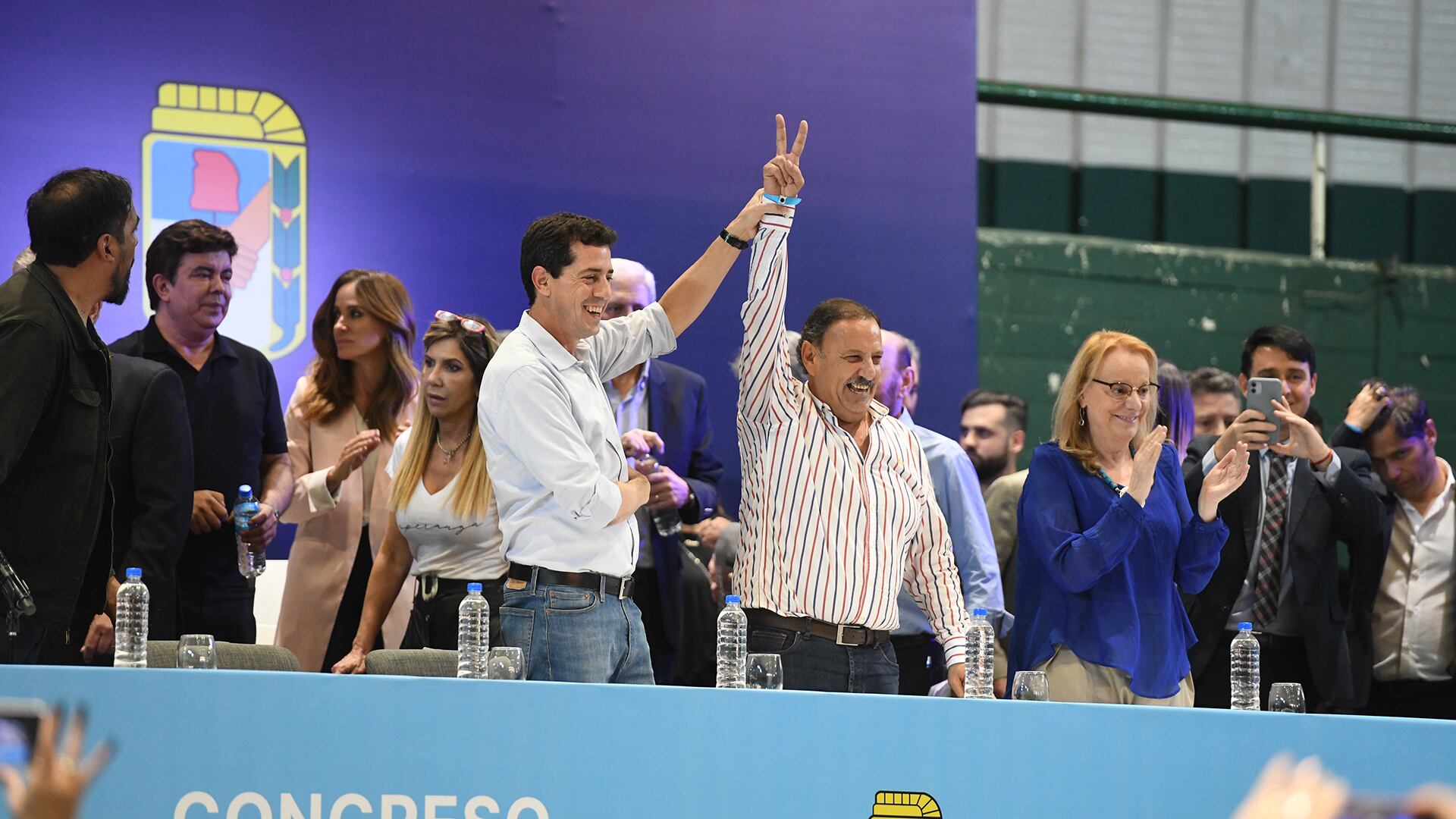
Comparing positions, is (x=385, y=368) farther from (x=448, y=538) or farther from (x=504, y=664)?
(x=504, y=664)

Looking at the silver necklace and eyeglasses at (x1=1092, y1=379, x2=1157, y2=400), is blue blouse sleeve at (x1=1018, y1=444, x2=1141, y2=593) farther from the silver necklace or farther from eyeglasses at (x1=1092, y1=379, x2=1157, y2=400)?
the silver necklace

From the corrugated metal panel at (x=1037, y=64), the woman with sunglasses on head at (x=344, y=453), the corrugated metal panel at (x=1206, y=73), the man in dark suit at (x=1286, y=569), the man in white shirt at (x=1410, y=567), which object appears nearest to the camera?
the woman with sunglasses on head at (x=344, y=453)

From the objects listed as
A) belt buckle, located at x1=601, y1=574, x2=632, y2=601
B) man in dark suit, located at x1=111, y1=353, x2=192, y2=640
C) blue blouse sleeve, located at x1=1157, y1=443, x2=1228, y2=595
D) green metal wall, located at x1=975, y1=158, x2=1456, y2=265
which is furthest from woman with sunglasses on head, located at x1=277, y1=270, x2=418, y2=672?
green metal wall, located at x1=975, y1=158, x2=1456, y2=265

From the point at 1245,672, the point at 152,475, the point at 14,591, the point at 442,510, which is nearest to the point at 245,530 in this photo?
the point at 152,475

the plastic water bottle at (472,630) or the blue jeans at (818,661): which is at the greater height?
the plastic water bottle at (472,630)

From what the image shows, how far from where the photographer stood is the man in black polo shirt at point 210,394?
4.26m

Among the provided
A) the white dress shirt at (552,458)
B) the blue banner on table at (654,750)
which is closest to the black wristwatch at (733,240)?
the white dress shirt at (552,458)

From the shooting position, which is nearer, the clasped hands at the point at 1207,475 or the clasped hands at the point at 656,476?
the clasped hands at the point at 1207,475

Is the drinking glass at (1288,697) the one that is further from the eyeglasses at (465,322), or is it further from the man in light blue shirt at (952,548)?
the eyeglasses at (465,322)

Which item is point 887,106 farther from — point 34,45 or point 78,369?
point 78,369

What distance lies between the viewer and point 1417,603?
203 inches

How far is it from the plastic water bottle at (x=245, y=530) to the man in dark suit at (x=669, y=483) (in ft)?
3.12

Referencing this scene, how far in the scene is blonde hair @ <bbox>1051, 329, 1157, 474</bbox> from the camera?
3869mm

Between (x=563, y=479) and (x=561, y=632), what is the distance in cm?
31
